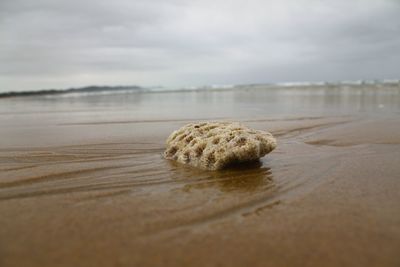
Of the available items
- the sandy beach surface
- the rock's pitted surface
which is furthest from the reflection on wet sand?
the rock's pitted surface

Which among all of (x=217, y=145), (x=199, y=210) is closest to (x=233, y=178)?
(x=217, y=145)

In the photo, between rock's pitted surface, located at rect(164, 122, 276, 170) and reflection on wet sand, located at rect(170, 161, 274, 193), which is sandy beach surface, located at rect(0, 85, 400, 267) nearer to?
reflection on wet sand, located at rect(170, 161, 274, 193)

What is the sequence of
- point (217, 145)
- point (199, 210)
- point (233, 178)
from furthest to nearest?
point (217, 145) < point (233, 178) < point (199, 210)

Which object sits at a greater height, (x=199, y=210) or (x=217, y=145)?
(x=217, y=145)

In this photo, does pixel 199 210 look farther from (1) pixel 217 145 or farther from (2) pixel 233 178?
(1) pixel 217 145

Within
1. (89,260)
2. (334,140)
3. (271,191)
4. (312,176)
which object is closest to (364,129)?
(334,140)

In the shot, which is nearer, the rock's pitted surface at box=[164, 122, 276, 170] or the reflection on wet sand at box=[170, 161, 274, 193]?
the reflection on wet sand at box=[170, 161, 274, 193]

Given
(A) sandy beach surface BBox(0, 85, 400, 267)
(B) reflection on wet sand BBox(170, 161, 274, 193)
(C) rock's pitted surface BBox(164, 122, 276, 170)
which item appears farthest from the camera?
(C) rock's pitted surface BBox(164, 122, 276, 170)

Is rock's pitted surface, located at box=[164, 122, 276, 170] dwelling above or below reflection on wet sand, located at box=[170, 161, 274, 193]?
above

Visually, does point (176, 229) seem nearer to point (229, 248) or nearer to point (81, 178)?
point (229, 248)
